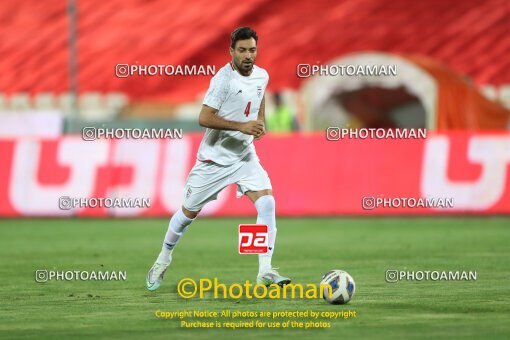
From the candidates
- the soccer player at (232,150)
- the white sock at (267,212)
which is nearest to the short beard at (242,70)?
the soccer player at (232,150)

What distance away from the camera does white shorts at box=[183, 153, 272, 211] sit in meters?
11.3

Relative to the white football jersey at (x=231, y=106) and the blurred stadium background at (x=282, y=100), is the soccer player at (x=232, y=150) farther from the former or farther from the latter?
the blurred stadium background at (x=282, y=100)

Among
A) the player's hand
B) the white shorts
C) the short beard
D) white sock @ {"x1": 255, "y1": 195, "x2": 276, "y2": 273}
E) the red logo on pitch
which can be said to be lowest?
the red logo on pitch

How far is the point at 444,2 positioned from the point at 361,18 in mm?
2468

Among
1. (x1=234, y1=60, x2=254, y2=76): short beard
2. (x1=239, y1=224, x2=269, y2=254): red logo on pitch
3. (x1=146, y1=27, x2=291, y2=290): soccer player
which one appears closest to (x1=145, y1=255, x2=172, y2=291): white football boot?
(x1=146, y1=27, x2=291, y2=290): soccer player

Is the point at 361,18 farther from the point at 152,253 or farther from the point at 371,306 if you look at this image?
the point at 371,306

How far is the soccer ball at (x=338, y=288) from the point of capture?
10.1 meters

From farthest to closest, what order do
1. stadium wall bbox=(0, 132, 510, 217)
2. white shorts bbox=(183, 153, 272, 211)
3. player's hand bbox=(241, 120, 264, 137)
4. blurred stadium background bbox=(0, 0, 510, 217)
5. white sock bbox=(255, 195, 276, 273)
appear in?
blurred stadium background bbox=(0, 0, 510, 217)
stadium wall bbox=(0, 132, 510, 217)
white shorts bbox=(183, 153, 272, 211)
white sock bbox=(255, 195, 276, 273)
player's hand bbox=(241, 120, 264, 137)

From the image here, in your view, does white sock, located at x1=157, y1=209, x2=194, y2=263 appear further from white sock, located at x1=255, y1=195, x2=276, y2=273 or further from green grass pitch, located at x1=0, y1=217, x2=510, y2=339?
white sock, located at x1=255, y1=195, x2=276, y2=273

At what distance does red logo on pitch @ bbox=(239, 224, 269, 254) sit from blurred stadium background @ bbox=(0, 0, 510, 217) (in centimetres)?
1001

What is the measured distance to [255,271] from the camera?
43.3 feet

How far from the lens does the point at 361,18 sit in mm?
35969

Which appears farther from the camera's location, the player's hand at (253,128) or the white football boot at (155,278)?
the white football boot at (155,278)

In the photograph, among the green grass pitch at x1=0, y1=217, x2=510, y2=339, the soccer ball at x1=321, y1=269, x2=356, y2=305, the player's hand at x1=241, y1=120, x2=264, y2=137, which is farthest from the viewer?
the player's hand at x1=241, y1=120, x2=264, y2=137
